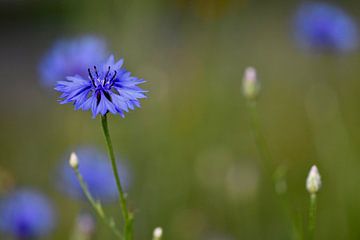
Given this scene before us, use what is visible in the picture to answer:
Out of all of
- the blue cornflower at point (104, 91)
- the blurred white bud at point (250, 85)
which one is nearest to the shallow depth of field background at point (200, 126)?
the blurred white bud at point (250, 85)

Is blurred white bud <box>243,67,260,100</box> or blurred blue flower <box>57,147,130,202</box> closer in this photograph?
blurred white bud <box>243,67,260,100</box>

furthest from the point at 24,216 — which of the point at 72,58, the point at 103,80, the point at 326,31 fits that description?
the point at 326,31

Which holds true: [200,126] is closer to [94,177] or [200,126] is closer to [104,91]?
[94,177]

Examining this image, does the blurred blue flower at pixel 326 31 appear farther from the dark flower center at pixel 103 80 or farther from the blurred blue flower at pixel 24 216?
the dark flower center at pixel 103 80

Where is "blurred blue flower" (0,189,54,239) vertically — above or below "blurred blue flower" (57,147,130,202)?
below

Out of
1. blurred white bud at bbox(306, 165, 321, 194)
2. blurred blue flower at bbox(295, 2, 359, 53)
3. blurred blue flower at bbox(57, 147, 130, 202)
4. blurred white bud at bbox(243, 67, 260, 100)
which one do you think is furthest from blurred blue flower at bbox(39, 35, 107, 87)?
blurred white bud at bbox(306, 165, 321, 194)

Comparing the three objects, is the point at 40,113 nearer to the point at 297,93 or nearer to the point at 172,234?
the point at 297,93

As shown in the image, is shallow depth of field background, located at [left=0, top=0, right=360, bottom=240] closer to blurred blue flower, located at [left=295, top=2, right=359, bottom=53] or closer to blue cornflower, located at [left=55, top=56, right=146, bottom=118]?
blurred blue flower, located at [left=295, top=2, right=359, bottom=53]
